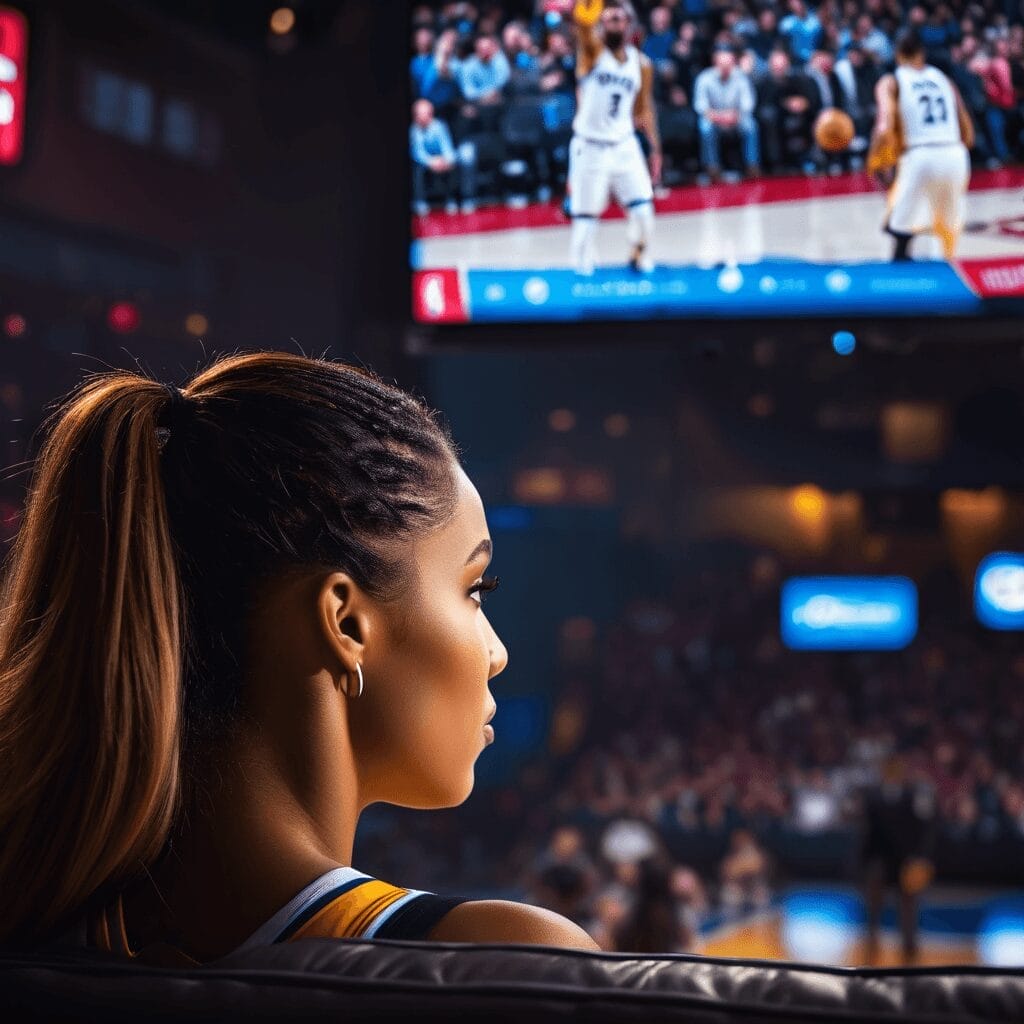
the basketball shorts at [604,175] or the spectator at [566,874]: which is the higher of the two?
the basketball shorts at [604,175]

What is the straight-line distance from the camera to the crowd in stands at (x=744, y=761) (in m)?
7.00

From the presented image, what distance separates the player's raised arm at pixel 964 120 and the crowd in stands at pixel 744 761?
13.4 feet

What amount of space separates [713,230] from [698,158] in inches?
8.7

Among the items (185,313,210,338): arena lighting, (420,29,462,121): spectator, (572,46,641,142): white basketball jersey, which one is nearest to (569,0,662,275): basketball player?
(572,46,641,142): white basketball jersey

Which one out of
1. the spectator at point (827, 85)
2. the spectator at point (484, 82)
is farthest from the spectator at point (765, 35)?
the spectator at point (484, 82)

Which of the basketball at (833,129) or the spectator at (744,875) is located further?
the spectator at (744,875)

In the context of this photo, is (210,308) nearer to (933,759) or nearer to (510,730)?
(510,730)

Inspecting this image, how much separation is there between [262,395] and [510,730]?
21.8 feet

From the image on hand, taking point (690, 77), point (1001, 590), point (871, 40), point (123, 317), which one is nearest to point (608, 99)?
point (690, 77)

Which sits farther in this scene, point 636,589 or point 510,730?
point 636,589

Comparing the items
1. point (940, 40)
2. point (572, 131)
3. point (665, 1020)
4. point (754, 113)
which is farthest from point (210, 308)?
point (665, 1020)

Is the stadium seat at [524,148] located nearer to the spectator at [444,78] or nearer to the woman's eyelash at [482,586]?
the spectator at [444,78]

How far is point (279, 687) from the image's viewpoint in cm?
87

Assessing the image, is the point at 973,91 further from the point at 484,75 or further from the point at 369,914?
the point at 369,914
